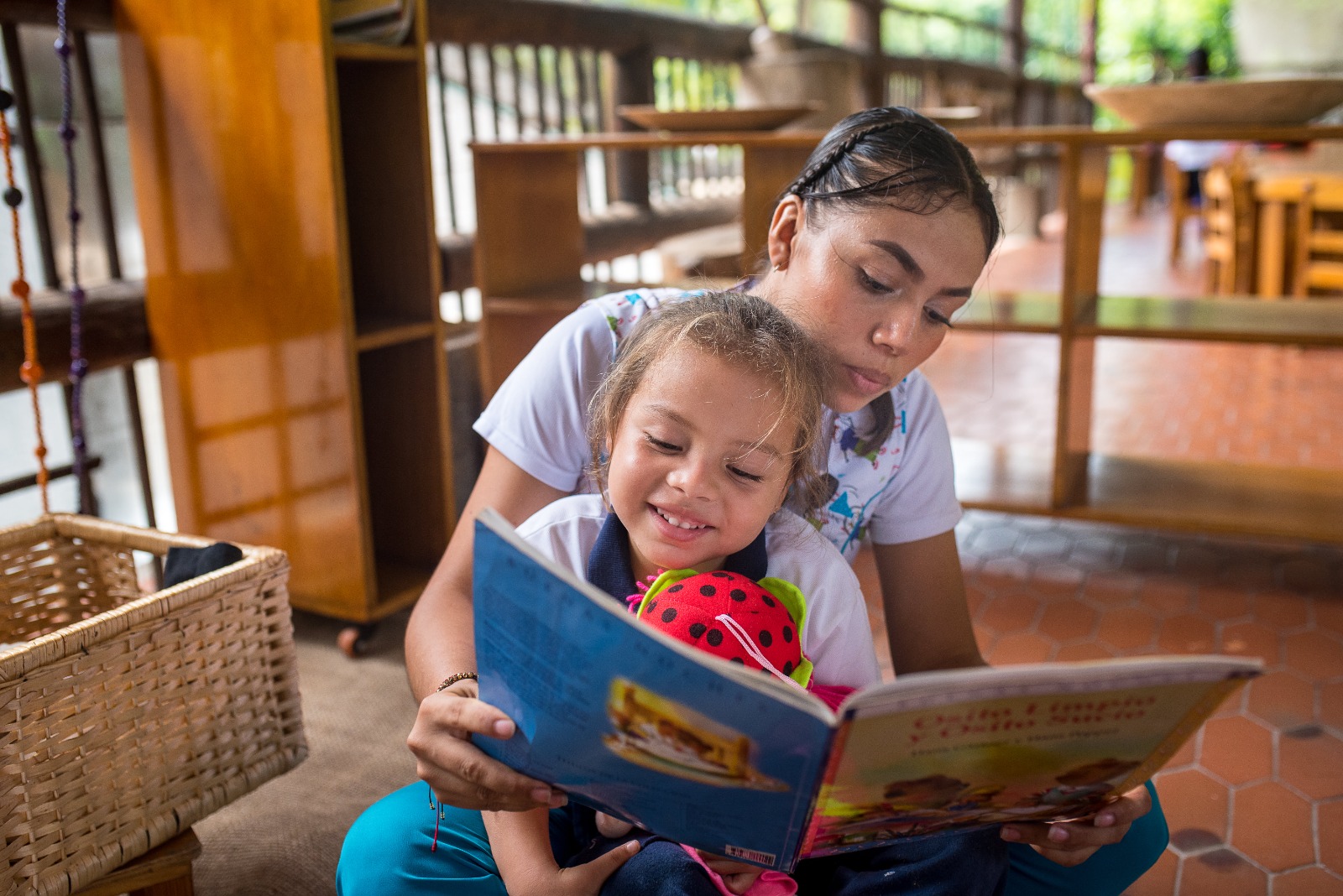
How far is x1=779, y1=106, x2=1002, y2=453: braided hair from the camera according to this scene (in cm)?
119

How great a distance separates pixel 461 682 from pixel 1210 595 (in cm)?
225

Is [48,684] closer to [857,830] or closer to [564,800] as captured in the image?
[564,800]

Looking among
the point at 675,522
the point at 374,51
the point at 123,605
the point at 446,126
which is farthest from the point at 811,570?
the point at 446,126

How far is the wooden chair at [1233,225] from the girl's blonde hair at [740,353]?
4.49 metres

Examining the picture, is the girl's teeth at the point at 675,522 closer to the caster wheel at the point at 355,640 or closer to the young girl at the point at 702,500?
the young girl at the point at 702,500

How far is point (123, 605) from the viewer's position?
156 centimetres

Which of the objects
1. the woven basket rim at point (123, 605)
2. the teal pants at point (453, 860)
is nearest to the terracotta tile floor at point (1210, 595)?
the teal pants at point (453, 860)

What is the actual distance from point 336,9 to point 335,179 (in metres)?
0.35

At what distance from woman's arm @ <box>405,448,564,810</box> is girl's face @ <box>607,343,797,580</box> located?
20 centimetres

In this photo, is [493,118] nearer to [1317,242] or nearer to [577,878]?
[577,878]

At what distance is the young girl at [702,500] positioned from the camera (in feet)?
3.36

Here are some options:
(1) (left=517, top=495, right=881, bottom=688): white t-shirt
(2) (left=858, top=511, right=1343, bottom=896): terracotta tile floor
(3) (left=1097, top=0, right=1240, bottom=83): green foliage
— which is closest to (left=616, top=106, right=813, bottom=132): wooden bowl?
(2) (left=858, top=511, right=1343, bottom=896): terracotta tile floor

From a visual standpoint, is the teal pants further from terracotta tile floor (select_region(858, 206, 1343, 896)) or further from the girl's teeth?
terracotta tile floor (select_region(858, 206, 1343, 896))

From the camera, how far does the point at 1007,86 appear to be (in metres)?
9.99
